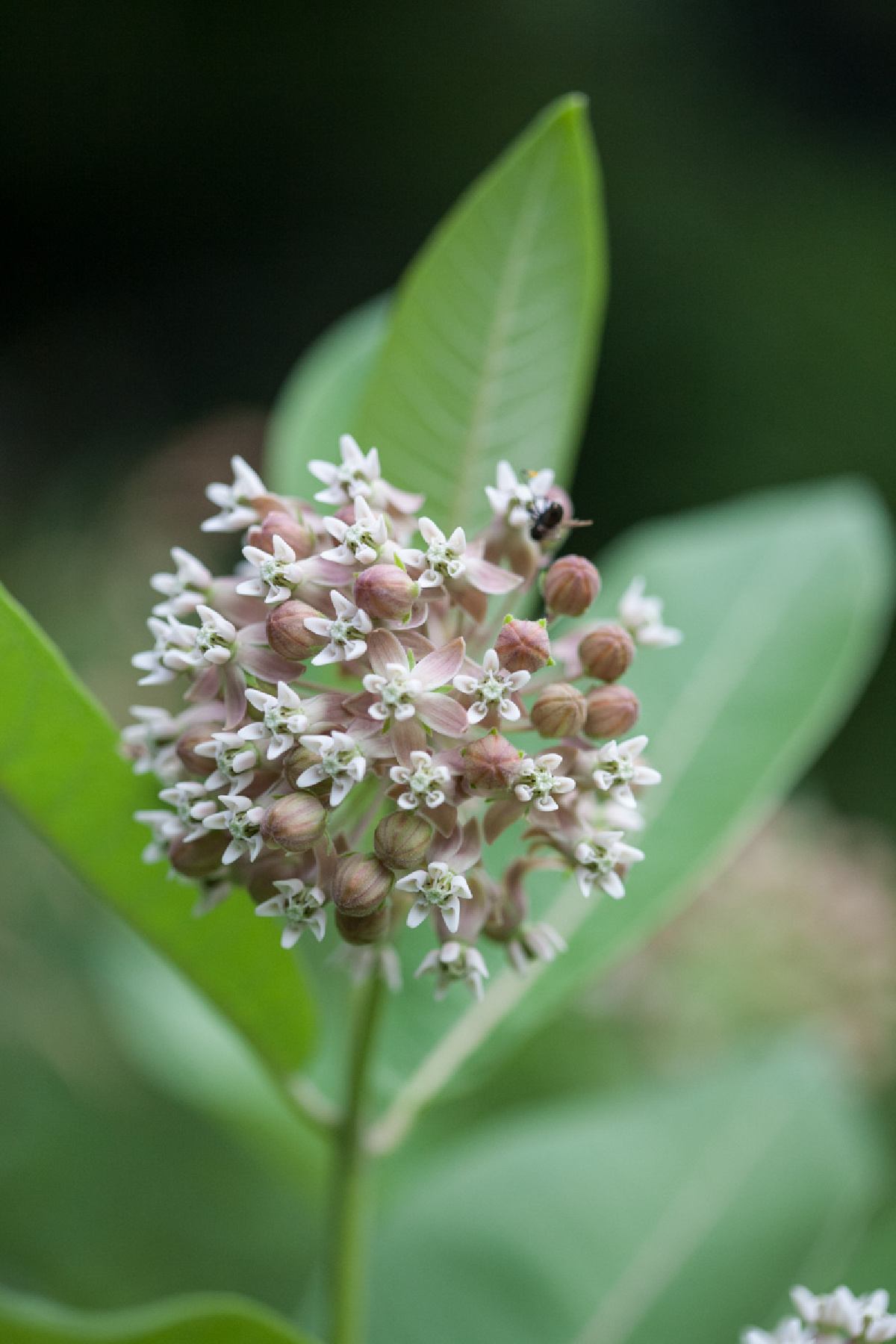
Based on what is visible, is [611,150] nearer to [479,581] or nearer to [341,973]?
[341,973]

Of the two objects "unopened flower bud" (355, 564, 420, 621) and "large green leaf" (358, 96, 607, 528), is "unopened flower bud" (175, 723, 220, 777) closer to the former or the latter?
"unopened flower bud" (355, 564, 420, 621)

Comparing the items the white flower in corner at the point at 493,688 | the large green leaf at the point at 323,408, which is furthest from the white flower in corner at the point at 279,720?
the large green leaf at the point at 323,408

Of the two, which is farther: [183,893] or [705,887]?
[705,887]

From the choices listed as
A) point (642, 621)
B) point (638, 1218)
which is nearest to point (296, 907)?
point (642, 621)

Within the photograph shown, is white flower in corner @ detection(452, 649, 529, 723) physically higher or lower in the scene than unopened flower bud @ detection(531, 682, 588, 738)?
higher

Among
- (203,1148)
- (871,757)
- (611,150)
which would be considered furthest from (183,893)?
(611,150)

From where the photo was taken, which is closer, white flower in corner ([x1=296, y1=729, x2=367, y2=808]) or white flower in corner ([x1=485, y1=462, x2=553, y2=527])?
white flower in corner ([x1=296, y1=729, x2=367, y2=808])

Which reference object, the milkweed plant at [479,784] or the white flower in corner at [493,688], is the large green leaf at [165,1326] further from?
the white flower in corner at [493,688]

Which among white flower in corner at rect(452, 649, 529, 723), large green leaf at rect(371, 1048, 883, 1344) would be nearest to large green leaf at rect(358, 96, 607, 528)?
white flower in corner at rect(452, 649, 529, 723)
